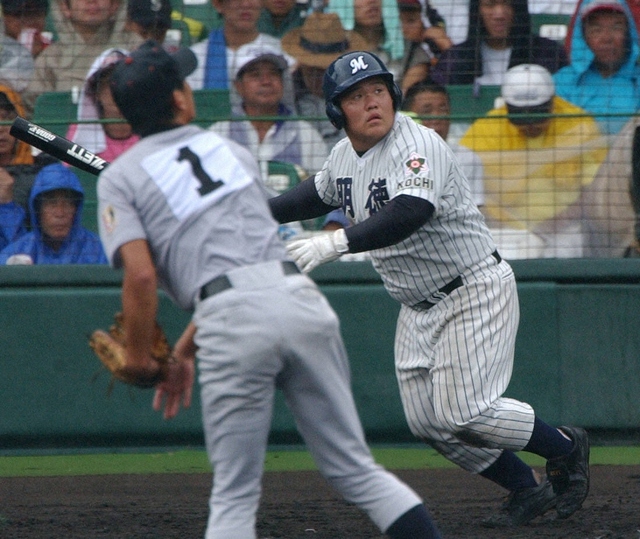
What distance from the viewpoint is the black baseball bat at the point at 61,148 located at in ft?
12.3

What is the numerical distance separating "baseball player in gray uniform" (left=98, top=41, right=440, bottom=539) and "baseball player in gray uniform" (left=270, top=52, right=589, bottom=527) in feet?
2.94

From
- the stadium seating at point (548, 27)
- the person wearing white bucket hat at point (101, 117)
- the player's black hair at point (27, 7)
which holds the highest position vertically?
the player's black hair at point (27, 7)

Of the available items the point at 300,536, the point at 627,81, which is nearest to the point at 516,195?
the point at 627,81

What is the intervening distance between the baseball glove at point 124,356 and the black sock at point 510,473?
65.4 inches

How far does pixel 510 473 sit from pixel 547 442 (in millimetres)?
187

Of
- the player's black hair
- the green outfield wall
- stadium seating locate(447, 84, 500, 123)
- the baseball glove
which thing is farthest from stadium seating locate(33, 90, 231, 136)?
the baseball glove

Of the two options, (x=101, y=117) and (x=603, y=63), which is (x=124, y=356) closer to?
(x=101, y=117)

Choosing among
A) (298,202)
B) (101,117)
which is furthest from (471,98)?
(298,202)

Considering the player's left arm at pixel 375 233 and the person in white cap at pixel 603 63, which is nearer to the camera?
the player's left arm at pixel 375 233

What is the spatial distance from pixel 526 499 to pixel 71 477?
2206 millimetres

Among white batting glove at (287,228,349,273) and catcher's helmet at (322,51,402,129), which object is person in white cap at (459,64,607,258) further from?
white batting glove at (287,228,349,273)

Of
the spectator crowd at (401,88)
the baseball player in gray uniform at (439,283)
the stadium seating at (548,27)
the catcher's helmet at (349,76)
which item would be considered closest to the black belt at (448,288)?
the baseball player in gray uniform at (439,283)

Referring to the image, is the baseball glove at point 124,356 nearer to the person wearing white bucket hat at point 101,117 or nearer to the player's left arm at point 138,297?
the player's left arm at point 138,297

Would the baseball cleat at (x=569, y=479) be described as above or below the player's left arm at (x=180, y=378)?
below
